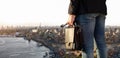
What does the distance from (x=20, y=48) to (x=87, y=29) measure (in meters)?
4.98

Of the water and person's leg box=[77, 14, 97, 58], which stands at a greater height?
person's leg box=[77, 14, 97, 58]

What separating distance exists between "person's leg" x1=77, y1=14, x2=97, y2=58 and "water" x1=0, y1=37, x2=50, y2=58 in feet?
13.2

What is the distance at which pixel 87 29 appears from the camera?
3627 millimetres

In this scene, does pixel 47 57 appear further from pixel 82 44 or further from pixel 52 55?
pixel 82 44

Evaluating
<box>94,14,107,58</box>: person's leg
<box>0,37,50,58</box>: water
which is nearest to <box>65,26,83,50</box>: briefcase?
<box>94,14,107,58</box>: person's leg

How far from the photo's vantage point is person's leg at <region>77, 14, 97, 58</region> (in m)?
3.62

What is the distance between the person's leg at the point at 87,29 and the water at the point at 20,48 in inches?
158

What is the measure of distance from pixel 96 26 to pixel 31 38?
218 inches

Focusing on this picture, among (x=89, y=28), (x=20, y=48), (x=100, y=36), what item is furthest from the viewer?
(x=20, y=48)

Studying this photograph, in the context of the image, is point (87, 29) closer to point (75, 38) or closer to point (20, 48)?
point (75, 38)

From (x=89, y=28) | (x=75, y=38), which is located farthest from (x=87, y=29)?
(x=75, y=38)

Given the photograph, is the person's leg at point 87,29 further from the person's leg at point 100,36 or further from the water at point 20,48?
the water at point 20,48

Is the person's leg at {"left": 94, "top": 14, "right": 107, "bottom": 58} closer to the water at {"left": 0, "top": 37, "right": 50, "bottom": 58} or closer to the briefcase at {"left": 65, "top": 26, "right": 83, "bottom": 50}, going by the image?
the briefcase at {"left": 65, "top": 26, "right": 83, "bottom": 50}

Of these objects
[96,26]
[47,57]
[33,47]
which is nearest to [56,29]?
[33,47]
